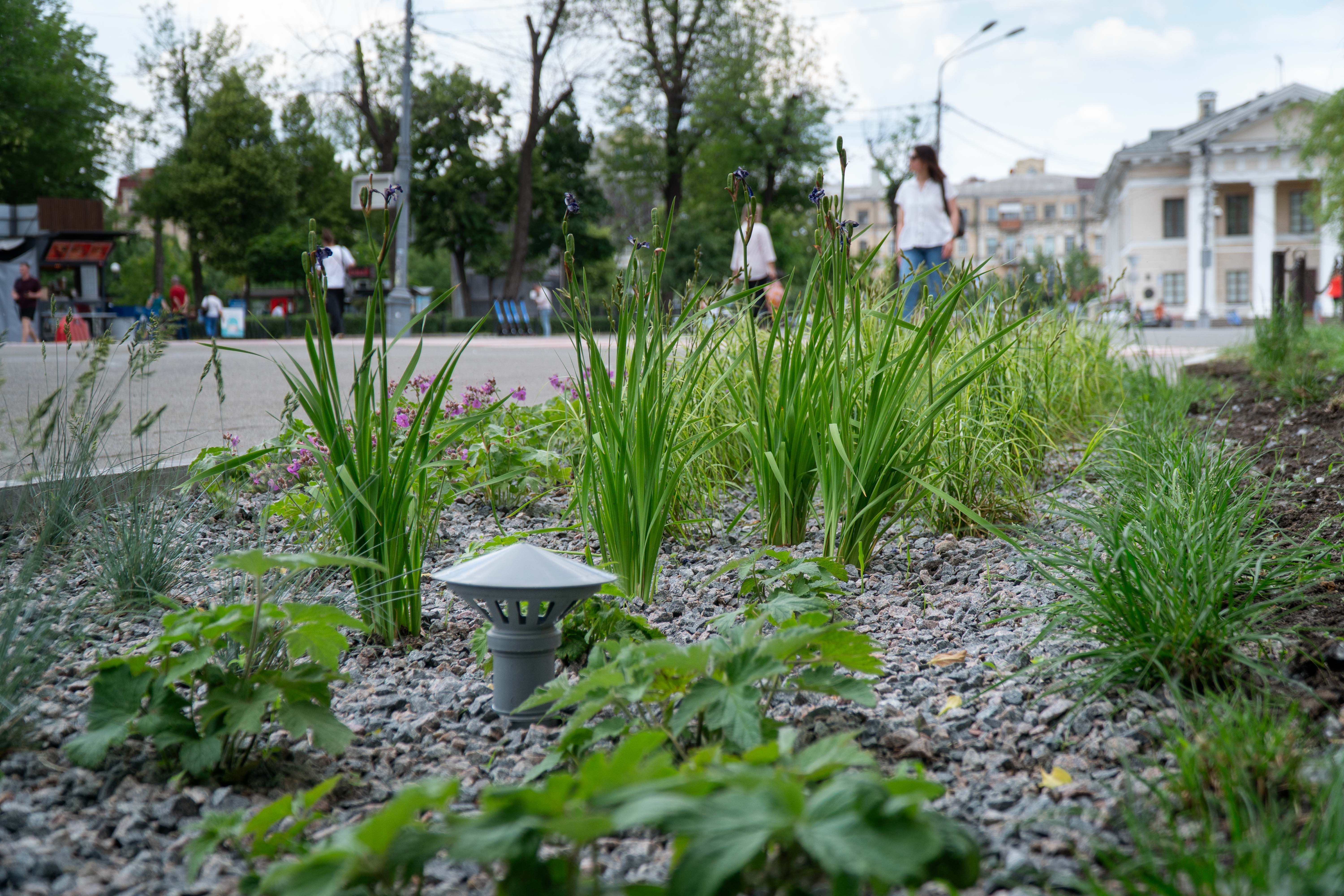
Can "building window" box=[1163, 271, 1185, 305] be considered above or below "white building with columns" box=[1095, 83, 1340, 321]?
below

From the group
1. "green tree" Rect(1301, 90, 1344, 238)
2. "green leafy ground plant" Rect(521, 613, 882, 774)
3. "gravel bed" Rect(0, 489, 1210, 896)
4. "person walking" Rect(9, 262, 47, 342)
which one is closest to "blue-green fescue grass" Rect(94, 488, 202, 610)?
"gravel bed" Rect(0, 489, 1210, 896)

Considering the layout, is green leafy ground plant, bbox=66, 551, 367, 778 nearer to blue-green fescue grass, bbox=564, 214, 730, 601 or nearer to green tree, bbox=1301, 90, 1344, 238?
blue-green fescue grass, bbox=564, 214, 730, 601

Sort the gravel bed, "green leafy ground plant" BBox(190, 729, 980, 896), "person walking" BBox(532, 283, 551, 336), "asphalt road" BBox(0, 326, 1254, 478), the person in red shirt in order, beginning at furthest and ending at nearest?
"person walking" BBox(532, 283, 551, 336) → "asphalt road" BBox(0, 326, 1254, 478) → the person in red shirt → the gravel bed → "green leafy ground plant" BBox(190, 729, 980, 896)

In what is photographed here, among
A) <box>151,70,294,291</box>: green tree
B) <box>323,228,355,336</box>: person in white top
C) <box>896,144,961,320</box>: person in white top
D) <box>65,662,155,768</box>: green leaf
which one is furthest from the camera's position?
<box>151,70,294,291</box>: green tree

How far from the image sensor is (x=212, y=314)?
2305 centimetres

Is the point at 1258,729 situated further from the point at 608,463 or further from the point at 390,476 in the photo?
the point at 390,476

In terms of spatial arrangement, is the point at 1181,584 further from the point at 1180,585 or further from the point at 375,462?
the point at 375,462

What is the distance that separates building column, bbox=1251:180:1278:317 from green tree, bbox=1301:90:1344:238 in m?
28.3

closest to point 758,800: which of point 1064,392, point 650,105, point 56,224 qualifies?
point 1064,392

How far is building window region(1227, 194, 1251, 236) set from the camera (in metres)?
43.1

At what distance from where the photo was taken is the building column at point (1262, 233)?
41.1 meters

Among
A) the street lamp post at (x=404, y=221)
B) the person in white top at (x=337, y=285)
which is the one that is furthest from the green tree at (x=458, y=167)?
the person in white top at (x=337, y=285)

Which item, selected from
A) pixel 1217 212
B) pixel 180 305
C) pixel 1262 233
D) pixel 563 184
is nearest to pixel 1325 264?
pixel 1262 233

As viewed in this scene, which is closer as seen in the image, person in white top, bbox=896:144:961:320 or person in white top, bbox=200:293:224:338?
person in white top, bbox=896:144:961:320
